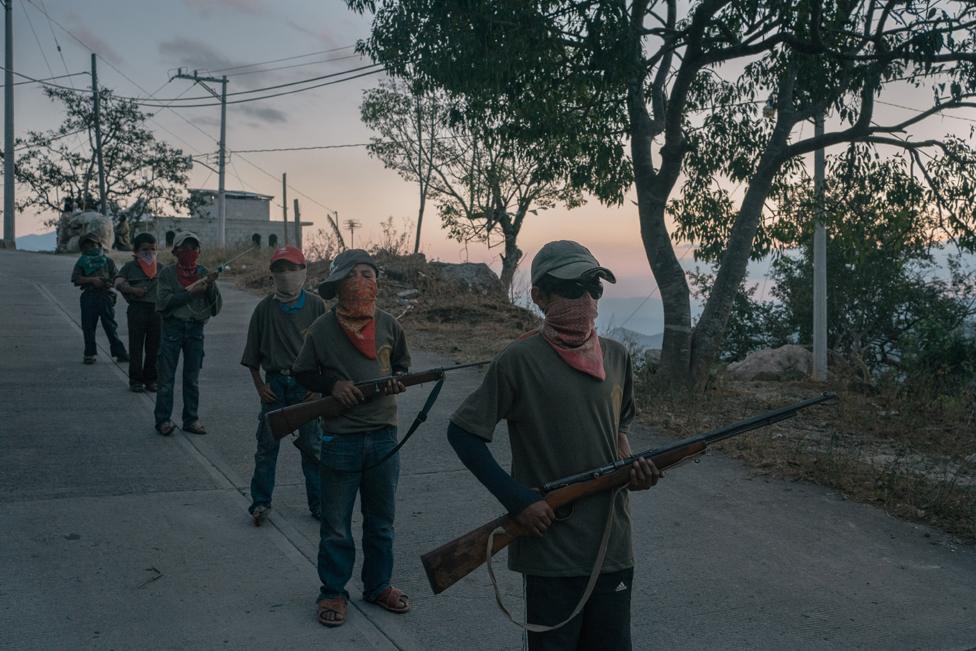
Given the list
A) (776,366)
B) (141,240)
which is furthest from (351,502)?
(776,366)

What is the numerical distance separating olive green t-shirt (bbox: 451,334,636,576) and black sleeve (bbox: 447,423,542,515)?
1.8 inches

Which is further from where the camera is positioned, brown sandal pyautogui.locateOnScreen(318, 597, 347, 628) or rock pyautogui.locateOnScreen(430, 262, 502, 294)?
rock pyautogui.locateOnScreen(430, 262, 502, 294)

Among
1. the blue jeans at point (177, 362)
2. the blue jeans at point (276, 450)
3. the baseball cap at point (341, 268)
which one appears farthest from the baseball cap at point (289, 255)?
the blue jeans at point (177, 362)

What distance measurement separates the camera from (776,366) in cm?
1548

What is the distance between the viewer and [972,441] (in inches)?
355

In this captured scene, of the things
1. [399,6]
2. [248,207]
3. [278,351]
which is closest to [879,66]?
[399,6]

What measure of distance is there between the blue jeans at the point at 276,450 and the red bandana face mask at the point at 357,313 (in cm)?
123

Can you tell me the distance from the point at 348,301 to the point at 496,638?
6.12 feet

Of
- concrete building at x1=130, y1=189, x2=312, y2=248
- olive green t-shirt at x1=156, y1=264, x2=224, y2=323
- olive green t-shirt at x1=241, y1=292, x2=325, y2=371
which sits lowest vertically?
olive green t-shirt at x1=241, y1=292, x2=325, y2=371

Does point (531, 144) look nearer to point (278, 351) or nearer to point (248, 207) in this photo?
point (278, 351)

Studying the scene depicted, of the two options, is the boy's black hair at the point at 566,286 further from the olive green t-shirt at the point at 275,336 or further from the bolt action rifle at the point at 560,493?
the olive green t-shirt at the point at 275,336

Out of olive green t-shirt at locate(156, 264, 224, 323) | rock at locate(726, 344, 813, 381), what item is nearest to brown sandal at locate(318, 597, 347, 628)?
olive green t-shirt at locate(156, 264, 224, 323)

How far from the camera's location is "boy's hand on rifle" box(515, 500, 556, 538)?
2.94 metres

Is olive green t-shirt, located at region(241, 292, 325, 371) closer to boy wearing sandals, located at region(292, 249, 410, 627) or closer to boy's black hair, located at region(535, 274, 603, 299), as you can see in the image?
boy wearing sandals, located at region(292, 249, 410, 627)
